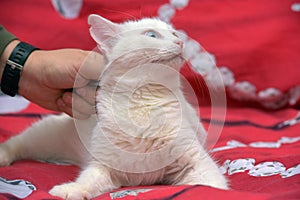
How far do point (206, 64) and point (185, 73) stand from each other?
0.27m

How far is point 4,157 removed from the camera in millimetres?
1334

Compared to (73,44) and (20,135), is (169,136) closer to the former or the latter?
(20,135)

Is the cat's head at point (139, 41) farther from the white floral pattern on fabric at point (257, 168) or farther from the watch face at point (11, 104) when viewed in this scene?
the watch face at point (11, 104)

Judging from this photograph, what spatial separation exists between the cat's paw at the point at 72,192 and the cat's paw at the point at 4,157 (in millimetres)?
340

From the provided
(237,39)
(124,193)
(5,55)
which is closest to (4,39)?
(5,55)

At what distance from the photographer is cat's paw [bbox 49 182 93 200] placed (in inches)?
39.3

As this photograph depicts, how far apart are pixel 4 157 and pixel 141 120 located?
0.44 m

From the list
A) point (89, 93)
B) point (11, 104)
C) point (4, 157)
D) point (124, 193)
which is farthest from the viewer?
point (11, 104)

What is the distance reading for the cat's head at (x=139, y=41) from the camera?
3.62 feet

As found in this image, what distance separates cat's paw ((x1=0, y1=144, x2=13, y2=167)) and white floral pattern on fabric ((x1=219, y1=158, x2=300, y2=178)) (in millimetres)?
568

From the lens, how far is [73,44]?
1.93 meters

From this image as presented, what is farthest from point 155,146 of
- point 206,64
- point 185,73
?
point 206,64

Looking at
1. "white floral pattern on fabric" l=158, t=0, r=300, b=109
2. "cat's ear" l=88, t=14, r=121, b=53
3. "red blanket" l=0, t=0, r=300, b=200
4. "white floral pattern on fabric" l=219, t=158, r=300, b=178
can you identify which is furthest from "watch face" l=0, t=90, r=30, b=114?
"white floral pattern on fabric" l=219, t=158, r=300, b=178

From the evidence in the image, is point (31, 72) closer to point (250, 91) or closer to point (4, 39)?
point (4, 39)
